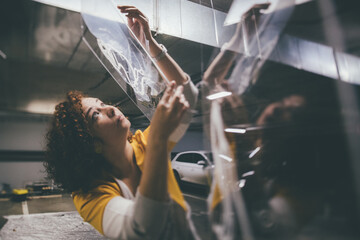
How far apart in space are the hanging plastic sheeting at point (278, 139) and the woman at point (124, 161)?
0.27ft

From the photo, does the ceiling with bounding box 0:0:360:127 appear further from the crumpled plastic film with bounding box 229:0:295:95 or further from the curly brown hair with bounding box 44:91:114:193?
the curly brown hair with bounding box 44:91:114:193

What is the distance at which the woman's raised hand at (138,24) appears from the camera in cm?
68

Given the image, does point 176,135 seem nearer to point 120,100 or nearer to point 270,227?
point 270,227

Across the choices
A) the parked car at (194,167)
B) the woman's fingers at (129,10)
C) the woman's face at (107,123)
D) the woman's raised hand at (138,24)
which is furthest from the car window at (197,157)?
the woman's fingers at (129,10)

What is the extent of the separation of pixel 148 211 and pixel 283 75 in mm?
360

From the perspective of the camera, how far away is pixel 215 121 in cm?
42

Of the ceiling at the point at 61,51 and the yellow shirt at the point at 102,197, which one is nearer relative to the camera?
the ceiling at the point at 61,51

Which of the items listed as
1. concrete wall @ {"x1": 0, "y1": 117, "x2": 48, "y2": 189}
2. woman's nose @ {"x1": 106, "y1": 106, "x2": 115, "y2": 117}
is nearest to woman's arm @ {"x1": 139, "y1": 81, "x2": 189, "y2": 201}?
woman's nose @ {"x1": 106, "y1": 106, "x2": 115, "y2": 117}

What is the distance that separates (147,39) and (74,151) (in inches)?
17.5

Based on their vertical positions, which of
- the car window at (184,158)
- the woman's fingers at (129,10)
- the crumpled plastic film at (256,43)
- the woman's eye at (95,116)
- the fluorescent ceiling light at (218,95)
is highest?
the woman's fingers at (129,10)

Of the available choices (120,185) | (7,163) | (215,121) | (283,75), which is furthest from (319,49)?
(7,163)

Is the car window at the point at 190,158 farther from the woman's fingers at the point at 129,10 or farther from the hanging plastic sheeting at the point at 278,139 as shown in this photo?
the woman's fingers at the point at 129,10

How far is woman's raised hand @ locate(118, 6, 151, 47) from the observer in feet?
2.23

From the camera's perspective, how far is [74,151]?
0.64 metres
